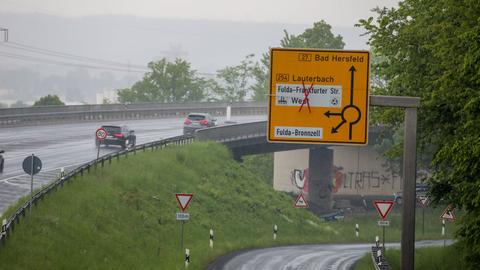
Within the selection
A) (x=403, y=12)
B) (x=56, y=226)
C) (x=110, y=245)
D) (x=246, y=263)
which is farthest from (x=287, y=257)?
(x=403, y=12)

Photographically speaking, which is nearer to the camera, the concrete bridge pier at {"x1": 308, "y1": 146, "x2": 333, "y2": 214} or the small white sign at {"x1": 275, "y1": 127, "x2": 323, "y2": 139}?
the small white sign at {"x1": 275, "y1": 127, "x2": 323, "y2": 139}

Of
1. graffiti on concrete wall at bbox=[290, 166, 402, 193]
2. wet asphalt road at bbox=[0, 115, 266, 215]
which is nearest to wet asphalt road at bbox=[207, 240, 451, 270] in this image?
wet asphalt road at bbox=[0, 115, 266, 215]

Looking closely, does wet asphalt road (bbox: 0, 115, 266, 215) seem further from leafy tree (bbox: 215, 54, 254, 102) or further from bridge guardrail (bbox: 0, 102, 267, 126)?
leafy tree (bbox: 215, 54, 254, 102)

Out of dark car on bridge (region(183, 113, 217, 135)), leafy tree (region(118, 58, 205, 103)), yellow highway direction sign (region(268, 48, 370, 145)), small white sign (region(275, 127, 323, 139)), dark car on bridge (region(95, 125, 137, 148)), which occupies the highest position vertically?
leafy tree (region(118, 58, 205, 103))

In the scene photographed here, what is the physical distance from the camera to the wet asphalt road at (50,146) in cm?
4352

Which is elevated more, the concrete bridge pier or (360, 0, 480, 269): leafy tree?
(360, 0, 480, 269): leafy tree

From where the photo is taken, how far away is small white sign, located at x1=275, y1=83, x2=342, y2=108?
16719 mm

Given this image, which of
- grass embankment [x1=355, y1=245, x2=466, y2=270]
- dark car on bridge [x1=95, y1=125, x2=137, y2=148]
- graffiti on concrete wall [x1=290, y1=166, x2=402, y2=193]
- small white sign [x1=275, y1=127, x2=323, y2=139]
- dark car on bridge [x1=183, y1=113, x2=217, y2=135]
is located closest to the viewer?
small white sign [x1=275, y1=127, x2=323, y2=139]

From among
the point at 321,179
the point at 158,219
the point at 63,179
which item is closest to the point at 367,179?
the point at 321,179

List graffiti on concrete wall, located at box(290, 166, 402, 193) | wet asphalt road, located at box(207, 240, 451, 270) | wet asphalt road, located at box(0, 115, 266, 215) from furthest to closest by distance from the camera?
graffiti on concrete wall, located at box(290, 166, 402, 193) → wet asphalt road, located at box(0, 115, 266, 215) → wet asphalt road, located at box(207, 240, 451, 270)

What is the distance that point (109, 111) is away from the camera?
84.4 meters

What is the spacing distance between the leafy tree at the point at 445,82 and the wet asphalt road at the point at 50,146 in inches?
691

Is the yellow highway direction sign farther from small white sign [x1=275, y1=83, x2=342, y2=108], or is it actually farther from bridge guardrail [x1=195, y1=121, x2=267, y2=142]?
bridge guardrail [x1=195, y1=121, x2=267, y2=142]

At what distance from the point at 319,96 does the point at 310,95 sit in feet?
0.72
